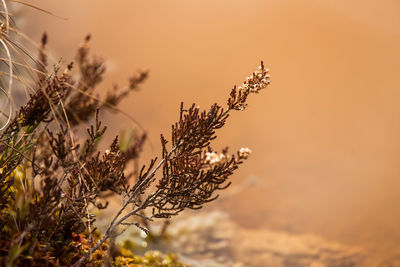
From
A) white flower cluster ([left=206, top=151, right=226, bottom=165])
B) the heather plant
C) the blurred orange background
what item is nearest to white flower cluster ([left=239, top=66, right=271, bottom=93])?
the heather plant

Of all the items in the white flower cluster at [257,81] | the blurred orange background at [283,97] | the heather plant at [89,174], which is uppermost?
the blurred orange background at [283,97]

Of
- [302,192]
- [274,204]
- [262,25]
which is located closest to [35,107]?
[274,204]

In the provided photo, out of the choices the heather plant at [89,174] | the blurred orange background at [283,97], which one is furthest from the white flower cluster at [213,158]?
the blurred orange background at [283,97]

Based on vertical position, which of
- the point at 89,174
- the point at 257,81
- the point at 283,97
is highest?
the point at 283,97

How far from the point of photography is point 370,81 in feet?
31.9

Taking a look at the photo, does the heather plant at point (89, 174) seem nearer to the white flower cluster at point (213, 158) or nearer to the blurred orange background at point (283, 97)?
the white flower cluster at point (213, 158)

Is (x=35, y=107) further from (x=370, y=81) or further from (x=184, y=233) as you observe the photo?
(x=370, y=81)

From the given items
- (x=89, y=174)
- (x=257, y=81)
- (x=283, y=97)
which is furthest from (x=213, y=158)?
(x=283, y=97)

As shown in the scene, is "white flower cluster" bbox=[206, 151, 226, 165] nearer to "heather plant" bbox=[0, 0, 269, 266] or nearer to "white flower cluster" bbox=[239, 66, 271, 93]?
"heather plant" bbox=[0, 0, 269, 266]

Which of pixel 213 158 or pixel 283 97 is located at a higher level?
pixel 283 97

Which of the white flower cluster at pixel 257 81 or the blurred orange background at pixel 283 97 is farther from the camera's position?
the blurred orange background at pixel 283 97

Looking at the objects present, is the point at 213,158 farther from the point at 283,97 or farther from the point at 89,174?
the point at 283,97

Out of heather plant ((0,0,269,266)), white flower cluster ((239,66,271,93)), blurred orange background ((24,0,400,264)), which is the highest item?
blurred orange background ((24,0,400,264))

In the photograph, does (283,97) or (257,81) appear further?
(283,97)
